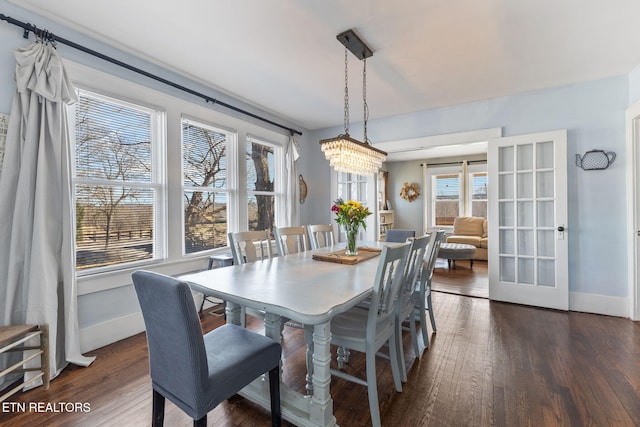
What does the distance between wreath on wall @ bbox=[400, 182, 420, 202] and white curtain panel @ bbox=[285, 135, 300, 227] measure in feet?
13.8

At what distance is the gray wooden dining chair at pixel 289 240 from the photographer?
9.64 feet

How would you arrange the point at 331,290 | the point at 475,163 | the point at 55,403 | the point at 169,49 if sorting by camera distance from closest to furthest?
the point at 331,290
the point at 55,403
the point at 169,49
the point at 475,163

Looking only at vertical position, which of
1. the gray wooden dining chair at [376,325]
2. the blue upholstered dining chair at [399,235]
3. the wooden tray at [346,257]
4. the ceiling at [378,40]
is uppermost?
the ceiling at [378,40]

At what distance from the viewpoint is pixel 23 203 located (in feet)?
6.56

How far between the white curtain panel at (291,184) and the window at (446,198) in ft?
14.7

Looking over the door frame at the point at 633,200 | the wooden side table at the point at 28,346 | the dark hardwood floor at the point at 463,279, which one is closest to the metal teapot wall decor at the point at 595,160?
the door frame at the point at 633,200

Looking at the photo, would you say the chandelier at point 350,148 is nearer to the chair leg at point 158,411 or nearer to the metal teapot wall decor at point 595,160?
the chair leg at point 158,411

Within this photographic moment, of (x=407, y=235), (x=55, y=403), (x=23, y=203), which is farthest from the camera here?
(x=407, y=235)

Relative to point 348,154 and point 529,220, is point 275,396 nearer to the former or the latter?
point 348,154

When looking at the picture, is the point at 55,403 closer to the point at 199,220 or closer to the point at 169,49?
the point at 199,220

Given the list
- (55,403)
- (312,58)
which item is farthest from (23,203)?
(312,58)

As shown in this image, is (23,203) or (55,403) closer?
(55,403)

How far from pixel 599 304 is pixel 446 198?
14.7 feet

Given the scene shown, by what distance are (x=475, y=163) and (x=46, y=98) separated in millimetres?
7554
